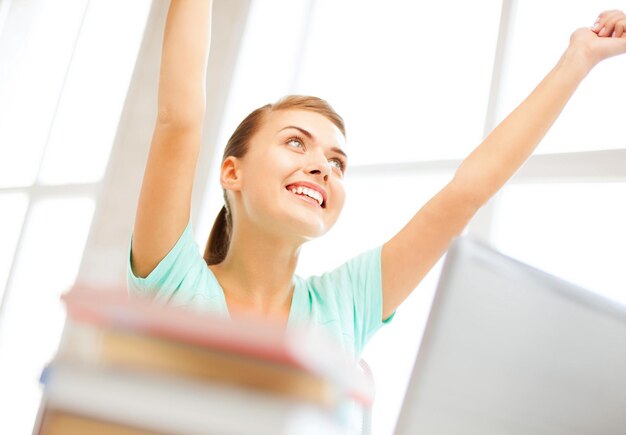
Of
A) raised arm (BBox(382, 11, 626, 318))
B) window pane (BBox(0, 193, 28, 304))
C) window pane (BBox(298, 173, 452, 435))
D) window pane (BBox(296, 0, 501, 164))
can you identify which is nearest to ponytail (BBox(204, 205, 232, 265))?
raised arm (BBox(382, 11, 626, 318))

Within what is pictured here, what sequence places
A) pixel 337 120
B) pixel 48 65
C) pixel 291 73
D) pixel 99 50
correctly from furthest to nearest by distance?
pixel 48 65
pixel 99 50
pixel 291 73
pixel 337 120

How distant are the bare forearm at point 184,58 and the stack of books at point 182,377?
71 centimetres

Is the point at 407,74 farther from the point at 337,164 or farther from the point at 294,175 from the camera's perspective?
the point at 294,175

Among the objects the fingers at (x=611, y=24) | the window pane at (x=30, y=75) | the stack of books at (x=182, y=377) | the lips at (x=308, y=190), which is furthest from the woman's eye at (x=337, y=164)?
the window pane at (x=30, y=75)

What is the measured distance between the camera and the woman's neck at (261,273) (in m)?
1.15

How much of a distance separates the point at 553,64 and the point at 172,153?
859 mm

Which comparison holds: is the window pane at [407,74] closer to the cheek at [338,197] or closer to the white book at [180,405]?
the cheek at [338,197]

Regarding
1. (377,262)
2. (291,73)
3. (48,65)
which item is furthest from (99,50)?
(377,262)

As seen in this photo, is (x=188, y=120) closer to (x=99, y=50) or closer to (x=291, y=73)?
(x=291, y=73)

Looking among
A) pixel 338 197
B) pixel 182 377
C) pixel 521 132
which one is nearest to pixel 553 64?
pixel 521 132

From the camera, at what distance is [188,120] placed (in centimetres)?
102

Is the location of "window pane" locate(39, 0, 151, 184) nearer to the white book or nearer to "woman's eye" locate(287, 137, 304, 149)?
"woman's eye" locate(287, 137, 304, 149)

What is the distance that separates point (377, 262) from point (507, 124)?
13.1 inches

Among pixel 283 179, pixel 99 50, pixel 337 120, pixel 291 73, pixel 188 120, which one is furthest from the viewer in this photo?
pixel 99 50
